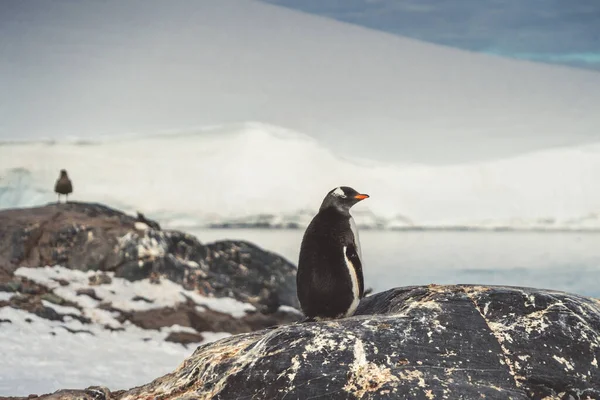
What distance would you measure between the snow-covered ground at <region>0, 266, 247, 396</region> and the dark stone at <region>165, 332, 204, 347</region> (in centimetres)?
10

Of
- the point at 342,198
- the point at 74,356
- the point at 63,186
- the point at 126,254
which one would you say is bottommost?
the point at 74,356

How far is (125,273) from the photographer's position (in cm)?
1445

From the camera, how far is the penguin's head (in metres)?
5.71

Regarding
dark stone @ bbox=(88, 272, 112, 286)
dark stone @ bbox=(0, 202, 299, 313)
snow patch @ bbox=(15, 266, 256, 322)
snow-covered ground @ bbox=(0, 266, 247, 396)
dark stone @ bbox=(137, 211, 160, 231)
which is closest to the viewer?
snow-covered ground @ bbox=(0, 266, 247, 396)

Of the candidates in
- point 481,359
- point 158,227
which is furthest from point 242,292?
point 481,359

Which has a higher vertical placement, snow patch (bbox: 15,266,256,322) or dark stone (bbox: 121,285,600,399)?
dark stone (bbox: 121,285,600,399)

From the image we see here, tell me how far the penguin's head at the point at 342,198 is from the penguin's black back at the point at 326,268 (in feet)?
0.18

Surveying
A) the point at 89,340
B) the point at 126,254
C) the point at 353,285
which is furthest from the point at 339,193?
the point at 126,254

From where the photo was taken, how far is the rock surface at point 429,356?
4238 millimetres

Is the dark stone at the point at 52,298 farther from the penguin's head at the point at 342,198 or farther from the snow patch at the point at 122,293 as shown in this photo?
A: the penguin's head at the point at 342,198

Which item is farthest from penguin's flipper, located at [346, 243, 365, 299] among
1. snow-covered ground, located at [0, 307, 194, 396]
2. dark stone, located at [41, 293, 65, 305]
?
dark stone, located at [41, 293, 65, 305]

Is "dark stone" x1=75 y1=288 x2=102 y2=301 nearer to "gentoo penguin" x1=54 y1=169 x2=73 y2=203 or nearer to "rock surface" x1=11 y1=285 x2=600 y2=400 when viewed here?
"gentoo penguin" x1=54 y1=169 x2=73 y2=203

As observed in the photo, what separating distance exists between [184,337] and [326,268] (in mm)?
8216

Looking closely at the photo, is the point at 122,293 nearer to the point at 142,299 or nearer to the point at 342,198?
the point at 142,299
